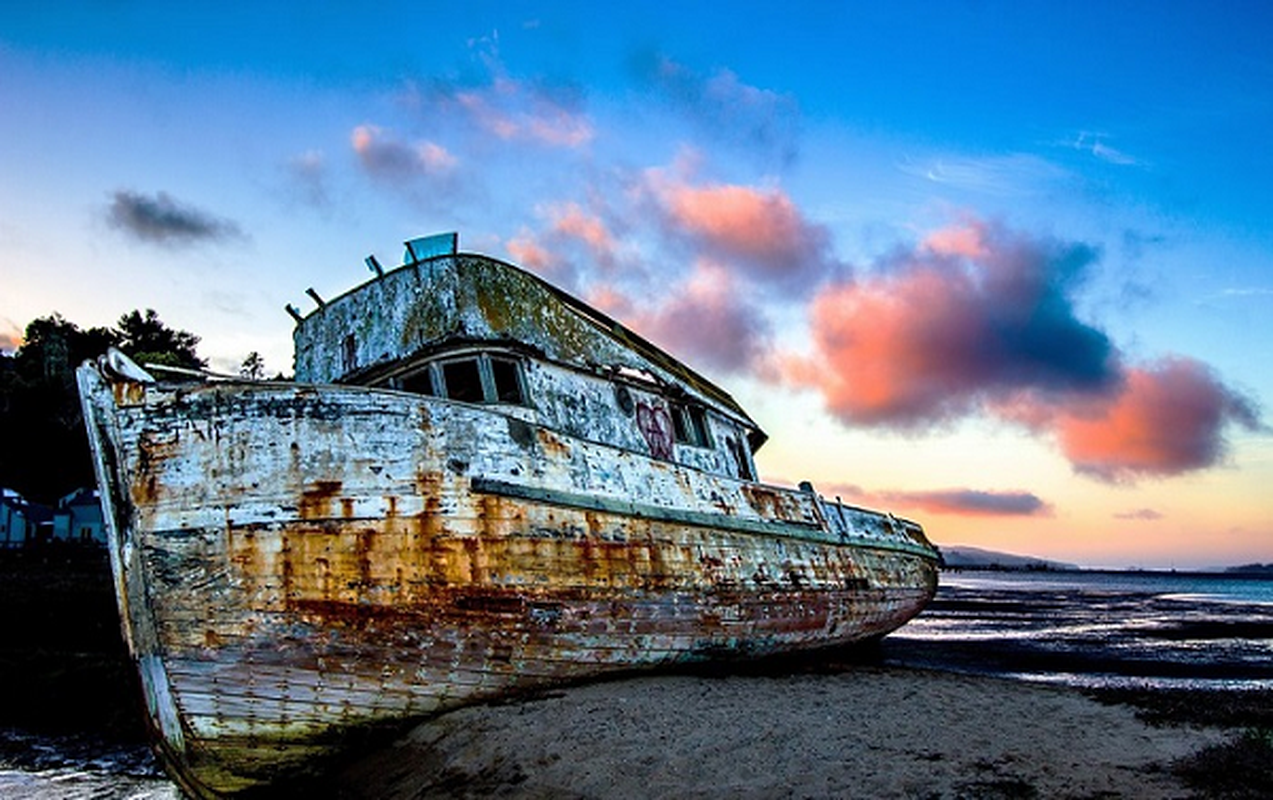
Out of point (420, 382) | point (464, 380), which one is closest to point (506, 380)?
point (464, 380)

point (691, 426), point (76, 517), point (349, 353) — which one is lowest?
point (691, 426)

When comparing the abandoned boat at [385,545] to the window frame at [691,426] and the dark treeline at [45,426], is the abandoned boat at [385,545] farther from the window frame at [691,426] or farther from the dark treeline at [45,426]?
the dark treeline at [45,426]

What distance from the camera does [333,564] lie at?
5.51 meters

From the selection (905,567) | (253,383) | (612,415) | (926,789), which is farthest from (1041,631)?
(253,383)

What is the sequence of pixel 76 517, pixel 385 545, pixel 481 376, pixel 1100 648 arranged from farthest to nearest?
pixel 76 517
pixel 1100 648
pixel 481 376
pixel 385 545

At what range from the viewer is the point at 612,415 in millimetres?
8945

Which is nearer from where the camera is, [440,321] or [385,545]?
[385,545]

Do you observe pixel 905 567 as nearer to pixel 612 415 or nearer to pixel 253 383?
pixel 612 415

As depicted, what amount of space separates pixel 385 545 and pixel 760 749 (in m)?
3.07

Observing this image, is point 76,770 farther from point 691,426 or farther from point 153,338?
point 153,338

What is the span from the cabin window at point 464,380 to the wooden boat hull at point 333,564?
148cm

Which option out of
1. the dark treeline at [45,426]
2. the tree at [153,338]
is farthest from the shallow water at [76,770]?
the tree at [153,338]

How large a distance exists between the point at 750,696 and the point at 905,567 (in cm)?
688

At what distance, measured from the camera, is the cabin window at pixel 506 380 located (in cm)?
778
